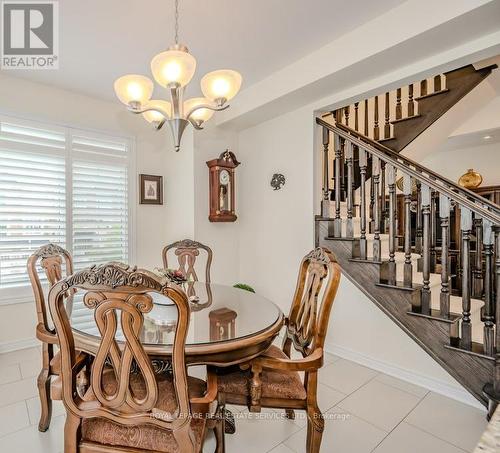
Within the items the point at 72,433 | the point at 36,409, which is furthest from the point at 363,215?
the point at 36,409

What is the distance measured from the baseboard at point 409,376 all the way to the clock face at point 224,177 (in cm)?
213

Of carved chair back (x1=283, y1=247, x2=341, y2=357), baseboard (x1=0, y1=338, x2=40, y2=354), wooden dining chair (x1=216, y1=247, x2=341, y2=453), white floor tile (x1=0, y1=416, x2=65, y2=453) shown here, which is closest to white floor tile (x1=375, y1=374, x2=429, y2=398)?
carved chair back (x1=283, y1=247, x2=341, y2=357)

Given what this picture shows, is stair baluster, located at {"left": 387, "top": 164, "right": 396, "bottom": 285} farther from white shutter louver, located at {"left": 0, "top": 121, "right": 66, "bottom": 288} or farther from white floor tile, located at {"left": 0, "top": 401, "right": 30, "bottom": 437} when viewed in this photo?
white shutter louver, located at {"left": 0, "top": 121, "right": 66, "bottom": 288}

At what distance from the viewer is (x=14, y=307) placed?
3094 millimetres

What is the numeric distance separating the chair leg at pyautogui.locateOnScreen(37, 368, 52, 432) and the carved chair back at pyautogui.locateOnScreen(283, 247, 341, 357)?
1429 millimetres

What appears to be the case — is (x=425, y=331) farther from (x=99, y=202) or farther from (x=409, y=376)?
(x=99, y=202)

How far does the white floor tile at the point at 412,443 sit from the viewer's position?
177cm

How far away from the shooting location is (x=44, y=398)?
1839mm

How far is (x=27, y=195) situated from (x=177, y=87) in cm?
235

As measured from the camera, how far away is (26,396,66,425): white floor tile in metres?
2.01

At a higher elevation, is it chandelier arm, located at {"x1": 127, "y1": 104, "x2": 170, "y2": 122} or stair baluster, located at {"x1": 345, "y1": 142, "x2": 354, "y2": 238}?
chandelier arm, located at {"x1": 127, "y1": 104, "x2": 170, "y2": 122}

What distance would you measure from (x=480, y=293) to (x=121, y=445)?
3022 millimetres

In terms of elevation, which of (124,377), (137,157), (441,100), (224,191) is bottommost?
(124,377)

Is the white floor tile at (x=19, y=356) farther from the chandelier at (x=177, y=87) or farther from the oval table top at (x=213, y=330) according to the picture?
the chandelier at (x=177, y=87)
